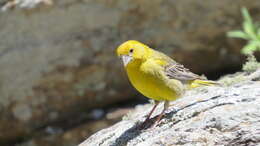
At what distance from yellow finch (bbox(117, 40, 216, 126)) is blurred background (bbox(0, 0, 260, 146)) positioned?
412 centimetres

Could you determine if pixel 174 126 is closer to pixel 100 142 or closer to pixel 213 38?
pixel 100 142

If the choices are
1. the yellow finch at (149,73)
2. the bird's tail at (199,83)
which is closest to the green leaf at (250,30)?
the bird's tail at (199,83)

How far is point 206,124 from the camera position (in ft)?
17.7

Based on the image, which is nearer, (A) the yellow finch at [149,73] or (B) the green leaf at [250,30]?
(A) the yellow finch at [149,73]

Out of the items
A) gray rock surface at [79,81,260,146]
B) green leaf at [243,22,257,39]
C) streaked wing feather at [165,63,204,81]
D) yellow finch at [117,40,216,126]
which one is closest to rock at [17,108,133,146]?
green leaf at [243,22,257,39]

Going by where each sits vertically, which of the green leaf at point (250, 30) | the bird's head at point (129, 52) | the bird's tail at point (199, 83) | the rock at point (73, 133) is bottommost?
the rock at point (73, 133)

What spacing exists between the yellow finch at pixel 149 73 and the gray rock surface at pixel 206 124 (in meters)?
0.26

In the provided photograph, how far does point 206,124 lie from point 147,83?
853 millimetres

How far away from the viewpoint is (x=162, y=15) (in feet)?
34.1

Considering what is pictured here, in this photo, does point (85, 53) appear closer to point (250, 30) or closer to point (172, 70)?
point (250, 30)

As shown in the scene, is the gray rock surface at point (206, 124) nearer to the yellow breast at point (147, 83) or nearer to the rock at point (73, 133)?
the yellow breast at point (147, 83)

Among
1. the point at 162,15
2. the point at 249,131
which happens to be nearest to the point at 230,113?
the point at 249,131

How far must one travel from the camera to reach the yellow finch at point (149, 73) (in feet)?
19.5

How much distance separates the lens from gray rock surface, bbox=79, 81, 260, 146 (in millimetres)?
5176
